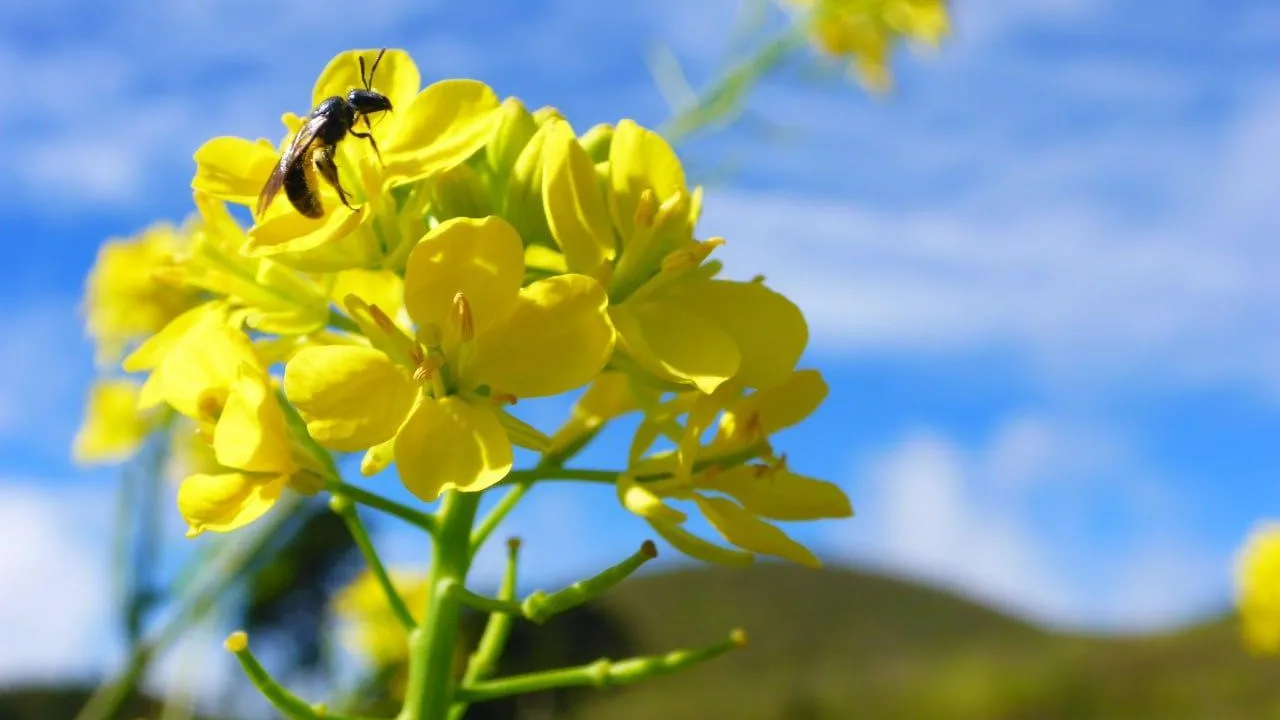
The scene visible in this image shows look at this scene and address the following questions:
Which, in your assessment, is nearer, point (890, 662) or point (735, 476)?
point (735, 476)

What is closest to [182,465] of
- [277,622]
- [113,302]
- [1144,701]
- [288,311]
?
[113,302]

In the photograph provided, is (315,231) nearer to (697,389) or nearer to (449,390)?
(449,390)

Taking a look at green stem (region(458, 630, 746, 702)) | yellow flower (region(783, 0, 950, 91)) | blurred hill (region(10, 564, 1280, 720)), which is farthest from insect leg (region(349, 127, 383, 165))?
blurred hill (region(10, 564, 1280, 720))

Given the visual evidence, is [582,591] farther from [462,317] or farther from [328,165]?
[328,165]

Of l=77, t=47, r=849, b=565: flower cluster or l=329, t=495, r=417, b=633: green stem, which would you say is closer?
l=77, t=47, r=849, b=565: flower cluster

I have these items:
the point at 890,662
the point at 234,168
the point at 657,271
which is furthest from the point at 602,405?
the point at 890,662

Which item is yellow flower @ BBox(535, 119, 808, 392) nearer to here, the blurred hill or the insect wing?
the insect wing
